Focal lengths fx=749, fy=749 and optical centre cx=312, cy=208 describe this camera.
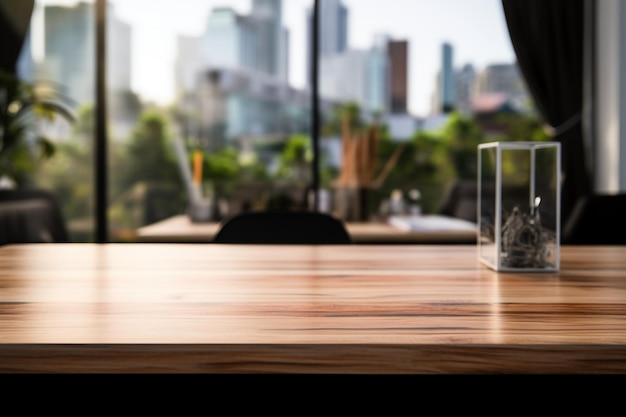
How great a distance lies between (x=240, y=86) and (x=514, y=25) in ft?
5.53

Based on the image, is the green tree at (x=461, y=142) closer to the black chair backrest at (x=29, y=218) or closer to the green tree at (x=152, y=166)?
the green tree at (x=152, y=166)

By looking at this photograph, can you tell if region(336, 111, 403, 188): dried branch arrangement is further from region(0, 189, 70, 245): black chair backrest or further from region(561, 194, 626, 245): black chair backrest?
region(0, 189, 70, 245): black chair backrest

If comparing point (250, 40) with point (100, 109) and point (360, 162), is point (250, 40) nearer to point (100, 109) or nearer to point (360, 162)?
point (100, 109)

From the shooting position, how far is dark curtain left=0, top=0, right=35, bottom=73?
176 inches

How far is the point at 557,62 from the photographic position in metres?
4.38

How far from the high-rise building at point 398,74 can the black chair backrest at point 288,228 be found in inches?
106

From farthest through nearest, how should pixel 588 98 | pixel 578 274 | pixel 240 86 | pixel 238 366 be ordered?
pixel 240 86, pixel 588 98, pixel 578 274, pixel 238 366

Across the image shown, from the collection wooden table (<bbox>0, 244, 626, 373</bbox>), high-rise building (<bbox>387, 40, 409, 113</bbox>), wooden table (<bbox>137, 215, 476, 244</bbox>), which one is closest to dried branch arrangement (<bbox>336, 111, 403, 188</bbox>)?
wooden table (<bbox>137, 215, 476, 244</bbox>)

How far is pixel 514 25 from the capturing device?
439 cm

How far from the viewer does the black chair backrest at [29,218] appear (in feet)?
8.25

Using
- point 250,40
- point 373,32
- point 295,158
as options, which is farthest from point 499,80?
point 250,40
